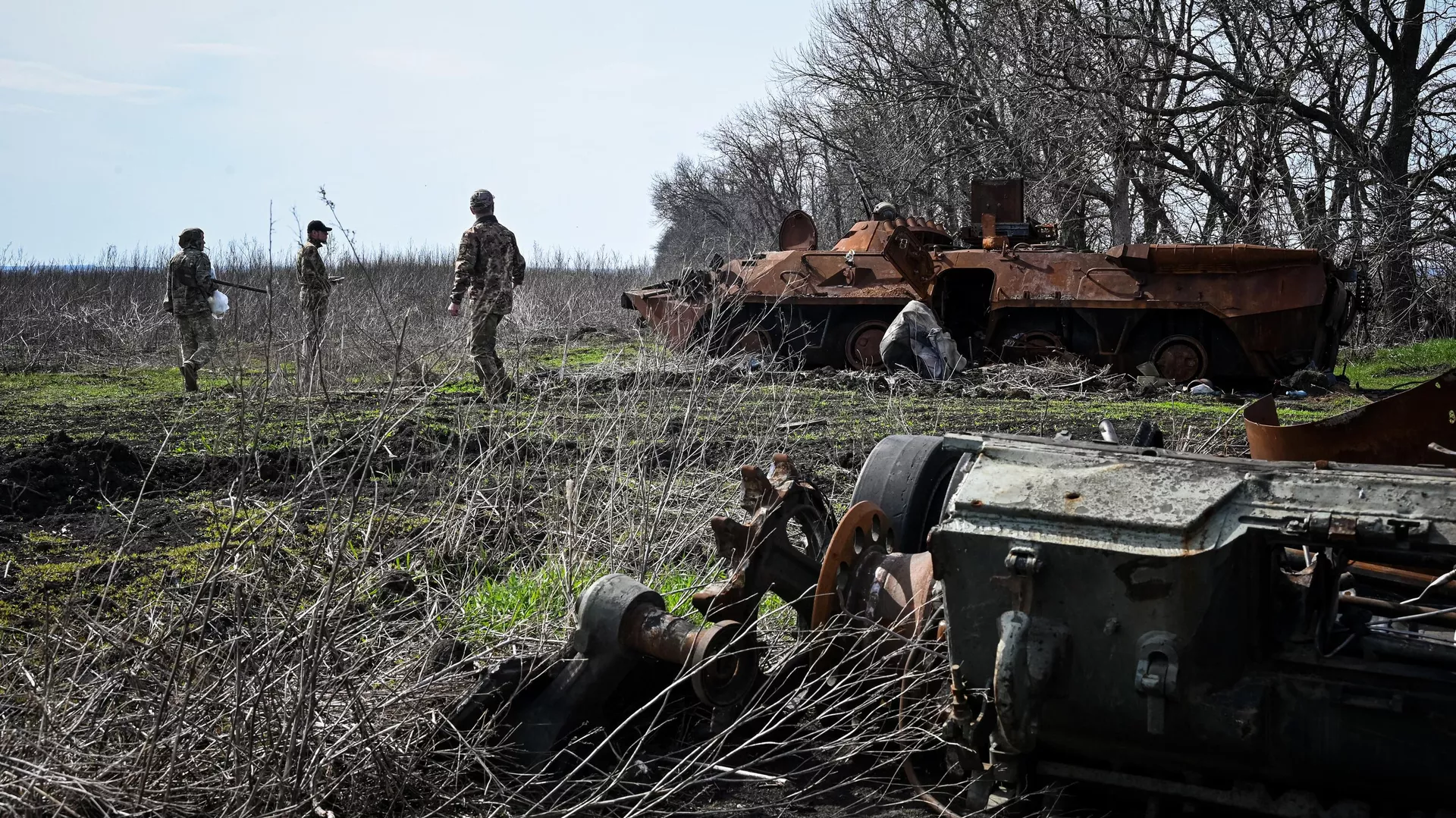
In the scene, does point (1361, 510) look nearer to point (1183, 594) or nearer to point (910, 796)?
point (1183, 594)

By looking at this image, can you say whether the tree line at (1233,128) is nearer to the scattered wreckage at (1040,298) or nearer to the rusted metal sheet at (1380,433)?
the scattered wreckage at (1040,298)

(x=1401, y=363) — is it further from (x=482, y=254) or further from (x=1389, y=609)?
(x=1389, y=609)

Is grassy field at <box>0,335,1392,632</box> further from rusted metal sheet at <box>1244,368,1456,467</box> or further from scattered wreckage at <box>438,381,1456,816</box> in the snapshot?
scattered wreckage at <box>438,381,1456,816</box>

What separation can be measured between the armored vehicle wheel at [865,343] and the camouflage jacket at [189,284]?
22.9 ft

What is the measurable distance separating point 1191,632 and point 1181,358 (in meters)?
11.6

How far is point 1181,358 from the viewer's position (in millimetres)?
13547

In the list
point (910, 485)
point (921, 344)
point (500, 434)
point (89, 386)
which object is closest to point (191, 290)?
point (89, 386)

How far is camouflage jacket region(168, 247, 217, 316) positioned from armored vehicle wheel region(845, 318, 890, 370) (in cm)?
697

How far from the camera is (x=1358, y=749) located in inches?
106

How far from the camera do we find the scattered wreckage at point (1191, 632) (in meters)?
2.63

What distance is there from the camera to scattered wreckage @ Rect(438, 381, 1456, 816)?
2.63 metres

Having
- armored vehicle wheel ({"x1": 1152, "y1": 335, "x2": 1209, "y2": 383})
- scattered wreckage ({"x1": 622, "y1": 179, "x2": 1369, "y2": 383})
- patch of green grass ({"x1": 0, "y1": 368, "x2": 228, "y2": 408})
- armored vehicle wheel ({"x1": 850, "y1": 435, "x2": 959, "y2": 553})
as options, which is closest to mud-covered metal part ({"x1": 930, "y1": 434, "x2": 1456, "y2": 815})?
armored vehicle wheel ({"x1": 850, "y1": 435, "x2": 959, "y2": 553})

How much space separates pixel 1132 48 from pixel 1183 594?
18.5 m

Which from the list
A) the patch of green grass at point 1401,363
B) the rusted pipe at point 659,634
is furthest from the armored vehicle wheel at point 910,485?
the patch of green grass at point 1401,363
